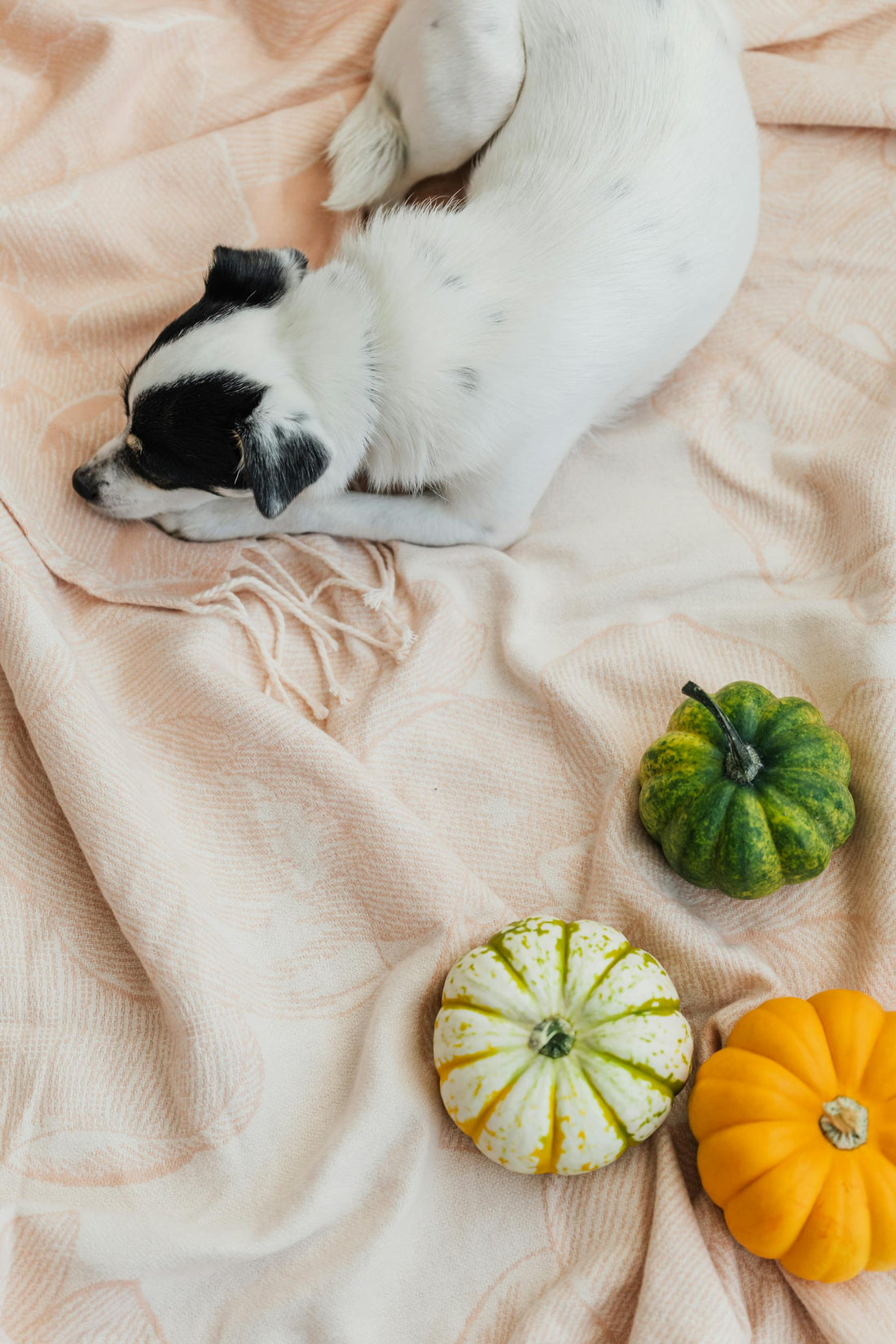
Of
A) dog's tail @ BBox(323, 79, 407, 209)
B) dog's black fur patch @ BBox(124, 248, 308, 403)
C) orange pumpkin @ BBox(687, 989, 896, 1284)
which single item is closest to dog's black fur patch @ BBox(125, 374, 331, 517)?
dog's black fur patch @ BBox(124, 248, 308, 403)

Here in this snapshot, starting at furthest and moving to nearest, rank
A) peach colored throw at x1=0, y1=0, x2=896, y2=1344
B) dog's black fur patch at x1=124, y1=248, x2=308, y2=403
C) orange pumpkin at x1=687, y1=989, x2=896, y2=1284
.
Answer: dog's black fur patch at x1=124, y1=248, x2=308, y2=403 < peach colored throw at x1=0, y1=0, x2=896, y2=1344 < orange pumpkin at x1=687, y1=989, x2=896, y2=1284

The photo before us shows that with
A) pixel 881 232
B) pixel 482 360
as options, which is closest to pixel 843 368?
pixel 881 232

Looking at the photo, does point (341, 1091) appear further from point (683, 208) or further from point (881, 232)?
point (881, 232)

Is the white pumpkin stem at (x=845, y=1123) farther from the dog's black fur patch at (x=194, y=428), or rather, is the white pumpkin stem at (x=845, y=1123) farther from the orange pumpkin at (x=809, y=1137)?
the dog's black fur patch at (x=194, y=428)

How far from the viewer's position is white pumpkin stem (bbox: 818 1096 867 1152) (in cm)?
125

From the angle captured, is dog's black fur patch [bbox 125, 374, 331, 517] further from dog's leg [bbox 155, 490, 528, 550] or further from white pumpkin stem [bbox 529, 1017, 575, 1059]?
white pumpkin stem [bbox 529, 1017, 575, 1059]

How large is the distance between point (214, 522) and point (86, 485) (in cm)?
23

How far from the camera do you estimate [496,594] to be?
1.85m

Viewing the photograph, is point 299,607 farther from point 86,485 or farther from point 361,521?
point 86,485

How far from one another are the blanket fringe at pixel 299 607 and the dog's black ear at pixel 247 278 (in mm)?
418

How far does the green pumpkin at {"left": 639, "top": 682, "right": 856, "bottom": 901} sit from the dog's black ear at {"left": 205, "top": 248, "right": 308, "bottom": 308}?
1.00 metres

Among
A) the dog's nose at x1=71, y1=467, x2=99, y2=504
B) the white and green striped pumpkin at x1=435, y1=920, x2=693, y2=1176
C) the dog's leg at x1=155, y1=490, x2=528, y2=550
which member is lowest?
the white and green striped pumpkin at x1=435, y1=920, x2=693, y2=1176

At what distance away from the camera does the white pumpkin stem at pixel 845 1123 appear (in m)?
1.25

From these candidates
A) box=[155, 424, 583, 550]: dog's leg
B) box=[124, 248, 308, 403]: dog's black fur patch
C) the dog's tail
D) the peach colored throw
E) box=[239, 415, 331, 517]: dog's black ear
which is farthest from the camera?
the dog's tail
